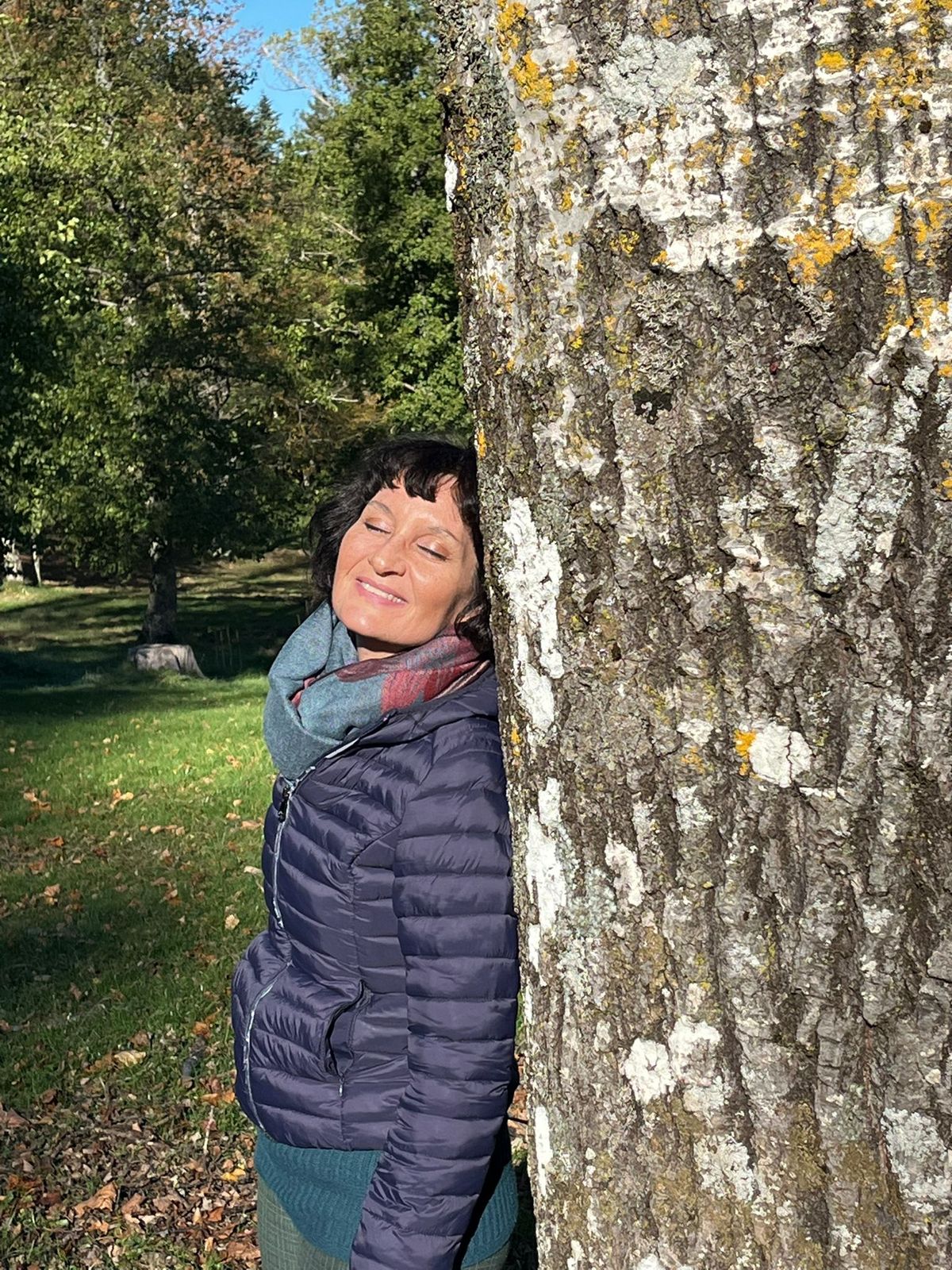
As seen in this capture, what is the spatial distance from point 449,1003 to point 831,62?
58.8 inches

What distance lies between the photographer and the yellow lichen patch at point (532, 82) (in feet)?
5.23

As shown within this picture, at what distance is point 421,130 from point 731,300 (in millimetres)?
28340

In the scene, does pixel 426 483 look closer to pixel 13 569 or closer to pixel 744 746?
pixel 744 746

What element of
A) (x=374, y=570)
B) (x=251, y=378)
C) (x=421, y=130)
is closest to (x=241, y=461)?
(x=251, y=378)

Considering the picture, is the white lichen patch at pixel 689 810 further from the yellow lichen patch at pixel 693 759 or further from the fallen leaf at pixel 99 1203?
the fallen leaf at pixel 99 1203

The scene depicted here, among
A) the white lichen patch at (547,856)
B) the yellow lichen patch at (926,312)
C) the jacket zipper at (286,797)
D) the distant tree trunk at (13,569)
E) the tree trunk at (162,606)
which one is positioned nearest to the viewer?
the yellow lichen patch at (926,312)

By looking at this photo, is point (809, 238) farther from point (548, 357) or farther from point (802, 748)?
point (802, 748)

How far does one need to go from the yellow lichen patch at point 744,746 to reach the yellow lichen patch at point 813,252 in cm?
53

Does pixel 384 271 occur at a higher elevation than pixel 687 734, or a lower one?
higher

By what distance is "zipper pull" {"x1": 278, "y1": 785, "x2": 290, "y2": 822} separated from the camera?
2559 millimetres

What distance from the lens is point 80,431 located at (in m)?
23.2

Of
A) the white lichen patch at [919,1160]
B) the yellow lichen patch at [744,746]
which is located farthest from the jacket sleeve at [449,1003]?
the white lichen patch at [919,1160]

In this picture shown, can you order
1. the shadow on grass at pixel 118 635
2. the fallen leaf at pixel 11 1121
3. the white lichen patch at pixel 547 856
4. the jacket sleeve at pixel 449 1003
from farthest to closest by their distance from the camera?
the shadow on grass at pixel 118 635, the fallen leaf at pixel 11 1121, the jacket sleeve at pixel 449 1003, the white lichen patch at pixel 547 856

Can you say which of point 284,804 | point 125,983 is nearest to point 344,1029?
point 284,804
